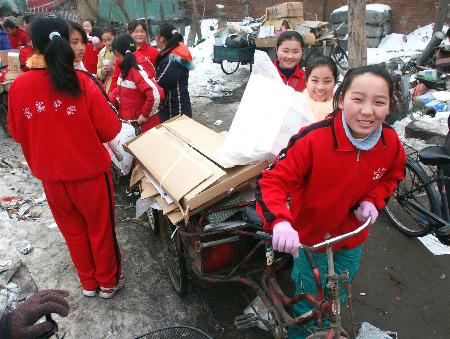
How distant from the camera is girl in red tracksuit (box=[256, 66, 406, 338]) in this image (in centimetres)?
180

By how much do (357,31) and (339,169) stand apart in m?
5.21

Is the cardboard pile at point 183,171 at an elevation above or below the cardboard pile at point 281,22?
below

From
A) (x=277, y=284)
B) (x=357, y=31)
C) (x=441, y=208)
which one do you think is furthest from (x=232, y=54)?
(x=277, y=284)

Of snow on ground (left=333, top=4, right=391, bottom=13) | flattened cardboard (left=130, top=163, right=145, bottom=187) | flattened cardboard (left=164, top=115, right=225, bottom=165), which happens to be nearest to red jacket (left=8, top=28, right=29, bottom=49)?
flattened cardboard (left=164, top=115, right=225, bottom=165)

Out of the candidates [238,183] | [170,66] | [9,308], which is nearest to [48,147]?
[238,183]

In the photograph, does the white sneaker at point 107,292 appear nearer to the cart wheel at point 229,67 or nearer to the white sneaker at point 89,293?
the white sneaker at point 89,293

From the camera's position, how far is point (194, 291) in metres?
3.39

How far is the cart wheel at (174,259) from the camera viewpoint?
3.11 metres

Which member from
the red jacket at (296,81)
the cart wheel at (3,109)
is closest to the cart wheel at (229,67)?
the cart wheel at (3,109)

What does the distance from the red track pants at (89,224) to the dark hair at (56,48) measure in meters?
0.80

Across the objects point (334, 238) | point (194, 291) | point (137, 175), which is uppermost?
point (334, 238)

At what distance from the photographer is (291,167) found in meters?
1.93

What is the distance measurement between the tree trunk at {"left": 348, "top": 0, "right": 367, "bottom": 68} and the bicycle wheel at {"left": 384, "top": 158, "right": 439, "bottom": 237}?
296 centimetres

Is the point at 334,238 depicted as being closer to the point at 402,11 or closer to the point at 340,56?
the point at 340,56
